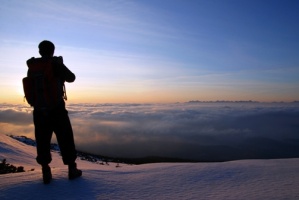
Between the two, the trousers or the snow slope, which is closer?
the snow slope

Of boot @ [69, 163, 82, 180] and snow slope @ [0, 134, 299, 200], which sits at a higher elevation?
boot @ [69, 163, 82, 180]

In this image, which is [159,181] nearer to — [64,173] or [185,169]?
[185,169]

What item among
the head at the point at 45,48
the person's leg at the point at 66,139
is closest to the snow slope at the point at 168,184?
the person's leg at the point at 66,139

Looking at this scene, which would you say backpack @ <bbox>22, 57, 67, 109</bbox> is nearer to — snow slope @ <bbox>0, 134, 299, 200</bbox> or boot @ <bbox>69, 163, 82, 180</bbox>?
boot @ <bbox>69, 163, 82, 180</bbox>

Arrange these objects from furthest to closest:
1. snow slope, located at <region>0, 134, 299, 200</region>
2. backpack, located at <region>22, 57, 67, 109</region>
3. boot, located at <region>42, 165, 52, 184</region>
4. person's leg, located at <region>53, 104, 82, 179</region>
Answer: person's leg, located at <region>53, 104, 82, 179</region> < backpack, located at <region>22, 57, 67, 109</region> < boot, located at <region>42, 165, 52, 184</region> < snow slope, located at <region>0, 134, 299, 200</region>

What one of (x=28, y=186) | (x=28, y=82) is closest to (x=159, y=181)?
(x=28, y=186)

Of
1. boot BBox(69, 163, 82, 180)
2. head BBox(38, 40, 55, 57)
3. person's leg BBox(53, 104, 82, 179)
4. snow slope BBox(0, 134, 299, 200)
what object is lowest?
snow slope BBox(0, 134, 299, 200)

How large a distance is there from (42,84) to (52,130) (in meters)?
0.80

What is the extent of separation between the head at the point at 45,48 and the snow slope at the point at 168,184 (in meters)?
2.12

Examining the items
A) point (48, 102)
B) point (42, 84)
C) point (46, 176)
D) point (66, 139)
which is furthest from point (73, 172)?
point (42, 84)

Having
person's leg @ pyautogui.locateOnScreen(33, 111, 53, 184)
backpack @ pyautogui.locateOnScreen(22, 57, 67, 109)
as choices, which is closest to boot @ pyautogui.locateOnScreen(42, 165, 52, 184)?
person's leg @ pyautogui.locateOnScreen(33, 111, 53, 184)

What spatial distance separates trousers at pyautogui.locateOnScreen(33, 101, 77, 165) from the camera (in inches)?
163

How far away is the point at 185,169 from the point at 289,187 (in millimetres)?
1815

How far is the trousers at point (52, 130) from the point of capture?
4.15m
